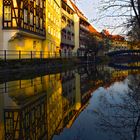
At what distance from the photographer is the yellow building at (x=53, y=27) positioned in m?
55.2

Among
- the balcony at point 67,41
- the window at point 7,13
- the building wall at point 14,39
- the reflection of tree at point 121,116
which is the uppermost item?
the window at point 7,13

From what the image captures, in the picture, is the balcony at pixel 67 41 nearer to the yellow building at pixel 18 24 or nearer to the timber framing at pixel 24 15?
the timber framing at pixel 24 15

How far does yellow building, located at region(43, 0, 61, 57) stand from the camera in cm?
5516

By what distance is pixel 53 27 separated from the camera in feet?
203

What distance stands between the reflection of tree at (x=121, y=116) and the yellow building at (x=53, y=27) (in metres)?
39.1

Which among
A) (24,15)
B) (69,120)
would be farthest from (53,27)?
(69,120)

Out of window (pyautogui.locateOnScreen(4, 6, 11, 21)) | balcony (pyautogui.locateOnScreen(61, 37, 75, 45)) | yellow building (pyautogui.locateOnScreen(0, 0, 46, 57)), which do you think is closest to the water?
yellow building (pyautogui.locateOnScreen(0, 0, 46, 57))

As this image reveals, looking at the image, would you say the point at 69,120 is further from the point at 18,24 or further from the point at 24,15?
the point at 24,15

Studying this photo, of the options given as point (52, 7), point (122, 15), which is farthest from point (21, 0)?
Answer: point (122, 15)

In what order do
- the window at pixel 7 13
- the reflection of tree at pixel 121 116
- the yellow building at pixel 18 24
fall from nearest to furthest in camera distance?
the reflection of tree at pixel 121 116, the yellow building at pixel 18 24, the window at pixel 7 13

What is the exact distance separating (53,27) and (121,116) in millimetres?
52409

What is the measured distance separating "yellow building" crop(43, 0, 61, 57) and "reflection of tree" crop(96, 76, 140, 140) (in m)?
39.1

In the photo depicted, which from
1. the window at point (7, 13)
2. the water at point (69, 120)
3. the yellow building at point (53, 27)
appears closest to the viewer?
the water at point (69, 120)

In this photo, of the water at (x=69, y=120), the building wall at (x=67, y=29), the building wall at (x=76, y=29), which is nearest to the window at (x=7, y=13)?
the water at (x=69, y=120)
